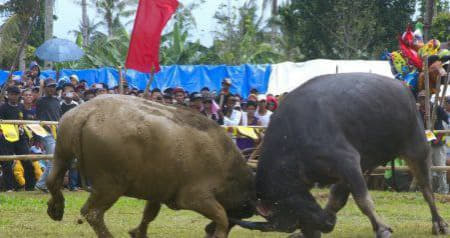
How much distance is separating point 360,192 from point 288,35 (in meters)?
25.8

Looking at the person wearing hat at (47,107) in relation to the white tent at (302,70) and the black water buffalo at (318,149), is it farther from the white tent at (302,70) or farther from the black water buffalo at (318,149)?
the white tent at (302,70)

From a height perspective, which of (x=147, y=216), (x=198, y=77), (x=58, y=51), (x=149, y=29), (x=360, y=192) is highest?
(x=149, y=29)

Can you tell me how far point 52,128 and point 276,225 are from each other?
628 cm

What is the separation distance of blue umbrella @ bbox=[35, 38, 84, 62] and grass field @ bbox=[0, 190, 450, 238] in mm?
5931

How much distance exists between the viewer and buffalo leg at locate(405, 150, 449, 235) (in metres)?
8.51

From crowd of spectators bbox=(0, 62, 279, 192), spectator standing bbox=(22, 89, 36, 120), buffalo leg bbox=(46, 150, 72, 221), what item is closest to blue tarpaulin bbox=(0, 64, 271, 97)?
crowd of spectators bbox=(0, 62, 279, 192)

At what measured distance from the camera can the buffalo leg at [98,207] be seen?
708cm

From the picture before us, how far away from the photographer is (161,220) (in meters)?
9.94

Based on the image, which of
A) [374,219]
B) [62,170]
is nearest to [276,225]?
[374,219]

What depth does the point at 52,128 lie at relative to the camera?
41.9 ft

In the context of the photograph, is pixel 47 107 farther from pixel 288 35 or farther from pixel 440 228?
pixel 288 35

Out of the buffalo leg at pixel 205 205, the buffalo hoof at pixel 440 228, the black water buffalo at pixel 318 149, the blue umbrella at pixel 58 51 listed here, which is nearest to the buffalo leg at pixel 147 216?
the buffalo leg at pixel 205 205

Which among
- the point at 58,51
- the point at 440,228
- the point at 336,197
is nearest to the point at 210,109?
the point at 336,197

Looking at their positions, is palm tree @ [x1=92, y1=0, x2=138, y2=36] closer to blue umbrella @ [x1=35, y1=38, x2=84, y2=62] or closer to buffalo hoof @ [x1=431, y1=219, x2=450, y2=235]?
blue umbrella @ [x1=35, y1=38, x2=84, y2=62]
